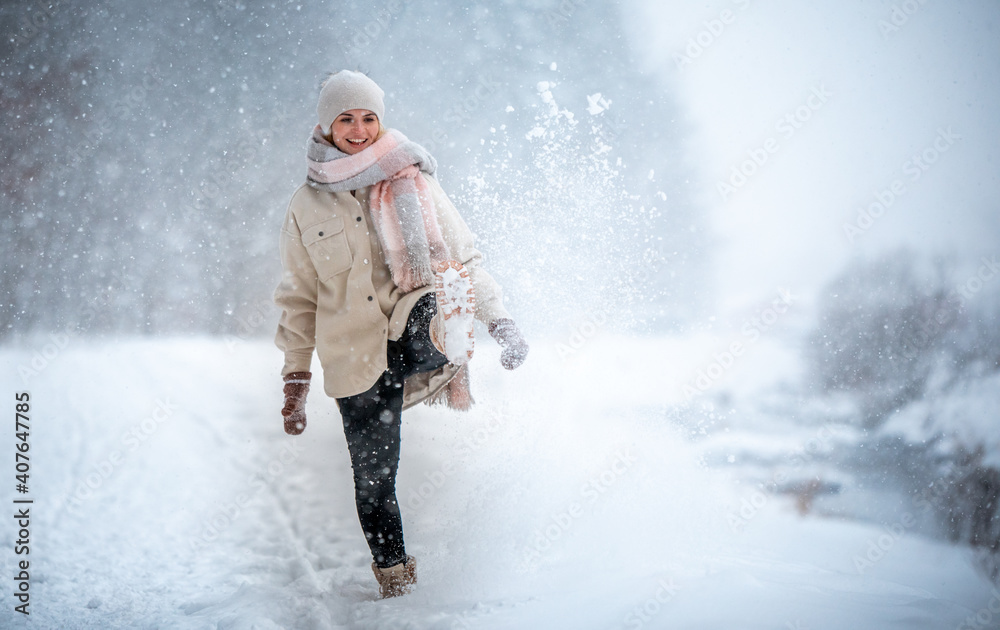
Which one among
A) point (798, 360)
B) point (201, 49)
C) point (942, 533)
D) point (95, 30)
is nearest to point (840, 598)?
point (942, 533)

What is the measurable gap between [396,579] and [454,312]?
82 cm

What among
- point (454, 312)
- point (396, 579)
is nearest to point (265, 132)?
point (454, 312)

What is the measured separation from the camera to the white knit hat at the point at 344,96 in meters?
1.64

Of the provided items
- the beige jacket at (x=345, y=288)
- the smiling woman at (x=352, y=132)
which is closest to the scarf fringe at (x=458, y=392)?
the beige jacket at (x=345, y=288)

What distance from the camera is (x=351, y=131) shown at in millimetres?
1664

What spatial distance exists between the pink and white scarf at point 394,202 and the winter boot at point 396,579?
2.68 feet

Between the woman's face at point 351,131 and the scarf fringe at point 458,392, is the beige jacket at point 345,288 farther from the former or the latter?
the scarf fringe at point 458,392

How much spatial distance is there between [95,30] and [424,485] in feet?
11.1

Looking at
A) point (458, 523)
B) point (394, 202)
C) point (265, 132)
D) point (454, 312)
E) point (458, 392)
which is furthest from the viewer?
point (265, 132)

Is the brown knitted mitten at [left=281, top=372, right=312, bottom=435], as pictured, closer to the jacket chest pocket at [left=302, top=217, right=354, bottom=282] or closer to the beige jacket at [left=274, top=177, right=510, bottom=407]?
the beige jacket at [left=274, top=177, right=510, bottom=407]

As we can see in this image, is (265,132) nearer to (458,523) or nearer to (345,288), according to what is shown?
(345,288)

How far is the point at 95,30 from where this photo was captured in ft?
11.3

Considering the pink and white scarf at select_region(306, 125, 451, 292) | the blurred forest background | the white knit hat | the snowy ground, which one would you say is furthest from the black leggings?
the blurred forest background

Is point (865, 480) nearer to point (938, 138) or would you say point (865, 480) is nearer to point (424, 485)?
point (938, 138)
